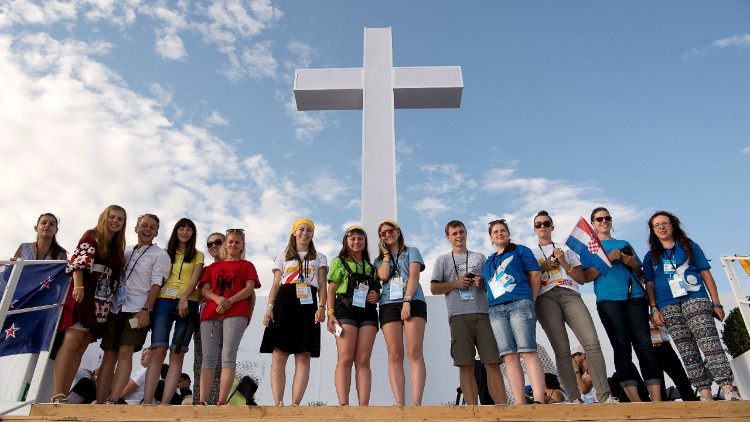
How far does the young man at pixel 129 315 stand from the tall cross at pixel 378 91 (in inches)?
95.1

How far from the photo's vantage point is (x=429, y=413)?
3.17 m

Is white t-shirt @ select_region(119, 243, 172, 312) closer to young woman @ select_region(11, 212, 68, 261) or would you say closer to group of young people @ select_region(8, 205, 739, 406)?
group of young people @ select_region(8, 205, 739, 406)

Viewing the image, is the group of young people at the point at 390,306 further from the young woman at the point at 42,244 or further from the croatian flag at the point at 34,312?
the croatian flag at the point at 34,312

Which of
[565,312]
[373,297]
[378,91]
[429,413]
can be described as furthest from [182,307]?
[378,91]

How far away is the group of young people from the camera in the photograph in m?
3.86

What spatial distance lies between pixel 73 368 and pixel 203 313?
0.93m

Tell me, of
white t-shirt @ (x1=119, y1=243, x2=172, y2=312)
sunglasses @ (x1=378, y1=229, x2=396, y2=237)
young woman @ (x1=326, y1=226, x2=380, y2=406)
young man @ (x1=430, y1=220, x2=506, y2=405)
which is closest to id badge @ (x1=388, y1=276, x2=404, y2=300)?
young woman @ (x1=326, y1=226, x2=380, y2=406)

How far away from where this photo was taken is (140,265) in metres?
4.27

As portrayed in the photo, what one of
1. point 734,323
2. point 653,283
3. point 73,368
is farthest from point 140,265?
point 734,323

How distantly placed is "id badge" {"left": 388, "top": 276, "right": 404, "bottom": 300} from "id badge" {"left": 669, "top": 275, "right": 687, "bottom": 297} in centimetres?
192

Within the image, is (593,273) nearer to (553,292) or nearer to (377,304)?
(553,292)

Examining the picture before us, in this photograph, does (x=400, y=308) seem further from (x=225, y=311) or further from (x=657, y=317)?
(x=657, y=317)

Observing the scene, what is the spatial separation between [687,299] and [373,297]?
2218 mm

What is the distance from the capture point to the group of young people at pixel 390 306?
3.86m
